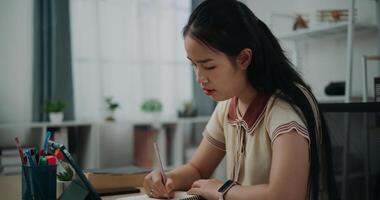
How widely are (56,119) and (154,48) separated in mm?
983

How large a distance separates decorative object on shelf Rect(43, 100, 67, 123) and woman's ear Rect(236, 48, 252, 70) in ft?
6.47

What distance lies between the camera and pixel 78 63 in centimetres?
296

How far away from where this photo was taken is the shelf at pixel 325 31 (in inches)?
95.1

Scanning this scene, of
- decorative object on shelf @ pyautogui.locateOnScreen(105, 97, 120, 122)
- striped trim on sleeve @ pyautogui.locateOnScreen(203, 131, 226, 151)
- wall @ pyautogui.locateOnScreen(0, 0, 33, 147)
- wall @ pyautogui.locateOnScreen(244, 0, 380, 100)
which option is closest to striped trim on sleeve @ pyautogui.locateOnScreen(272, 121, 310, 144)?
striped trim on sleeve @ pyautogui.locateOnScreen(203, 131, 226, 151)

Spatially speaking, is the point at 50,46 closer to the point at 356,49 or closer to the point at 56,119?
the point at 56,119

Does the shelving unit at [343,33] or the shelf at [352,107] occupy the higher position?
the shelving unit at [343,33]

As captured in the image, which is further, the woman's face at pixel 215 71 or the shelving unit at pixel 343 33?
the shelving unit at pixel 343 33

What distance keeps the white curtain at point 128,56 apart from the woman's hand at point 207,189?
213 centimetres

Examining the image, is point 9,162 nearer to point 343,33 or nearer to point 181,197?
point 181,197

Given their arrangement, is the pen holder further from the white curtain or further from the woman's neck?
the white curtain

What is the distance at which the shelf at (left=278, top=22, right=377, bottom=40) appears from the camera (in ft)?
7.93

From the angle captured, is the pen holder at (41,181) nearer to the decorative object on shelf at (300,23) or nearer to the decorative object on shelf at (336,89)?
the decorative object on shelf at (336,89)

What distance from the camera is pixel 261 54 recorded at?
3.09ft

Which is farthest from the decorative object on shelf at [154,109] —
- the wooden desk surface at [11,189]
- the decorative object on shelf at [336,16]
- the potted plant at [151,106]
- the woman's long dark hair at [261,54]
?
the woman's long dark hair at [261,54]
